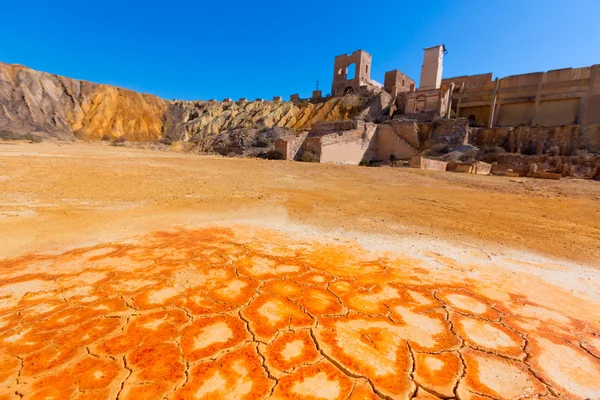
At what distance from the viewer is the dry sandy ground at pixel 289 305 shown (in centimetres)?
136

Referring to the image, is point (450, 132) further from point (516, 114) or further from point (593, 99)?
point (593, 99)

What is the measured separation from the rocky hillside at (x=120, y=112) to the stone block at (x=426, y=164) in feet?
48.1

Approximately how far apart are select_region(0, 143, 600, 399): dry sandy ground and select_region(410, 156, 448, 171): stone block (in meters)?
9.45

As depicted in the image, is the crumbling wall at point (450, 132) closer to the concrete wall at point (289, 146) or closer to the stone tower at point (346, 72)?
the concrete wall at point (289, 146)

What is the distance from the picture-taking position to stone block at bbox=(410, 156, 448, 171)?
13773 millimetres

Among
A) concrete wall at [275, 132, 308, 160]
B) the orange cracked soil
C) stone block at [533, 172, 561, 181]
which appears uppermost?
concrete wall at [275, 132, 308, 160]

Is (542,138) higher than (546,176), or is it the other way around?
(542,138)

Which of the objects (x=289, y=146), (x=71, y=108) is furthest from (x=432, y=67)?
(x=71, y=108)

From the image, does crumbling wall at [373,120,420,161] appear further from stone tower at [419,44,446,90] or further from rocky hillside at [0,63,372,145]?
stone tower at [419,44,446,90]

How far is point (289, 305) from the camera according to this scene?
2.01 meters

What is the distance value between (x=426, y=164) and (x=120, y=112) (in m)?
34.6

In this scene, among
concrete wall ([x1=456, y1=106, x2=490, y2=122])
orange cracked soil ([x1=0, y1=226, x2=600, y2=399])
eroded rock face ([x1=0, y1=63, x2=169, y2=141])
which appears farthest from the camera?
concrete wall ([x1=456, y1=106, x2=490, y2=122])

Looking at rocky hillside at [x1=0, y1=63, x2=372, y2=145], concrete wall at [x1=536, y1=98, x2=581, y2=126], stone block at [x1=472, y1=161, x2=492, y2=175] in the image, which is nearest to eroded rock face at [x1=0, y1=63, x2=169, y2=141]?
rocky hillside at [x1=0, y1=63, x2=372, y2=145]

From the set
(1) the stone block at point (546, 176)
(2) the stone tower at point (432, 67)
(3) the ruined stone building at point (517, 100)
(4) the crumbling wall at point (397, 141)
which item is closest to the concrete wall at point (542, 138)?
(3) the ruined stone building at point (517, 100)
